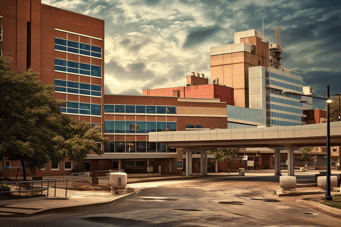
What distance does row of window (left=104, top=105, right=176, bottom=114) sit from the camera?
250 ft

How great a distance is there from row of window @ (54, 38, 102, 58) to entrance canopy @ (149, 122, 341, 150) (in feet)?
61.4

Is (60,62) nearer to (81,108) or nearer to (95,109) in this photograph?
(81,108)

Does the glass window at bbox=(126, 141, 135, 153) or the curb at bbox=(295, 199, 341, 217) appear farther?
the glass window at bbox=(126, 141, 135, 153)

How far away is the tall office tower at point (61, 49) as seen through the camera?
61.0 metres

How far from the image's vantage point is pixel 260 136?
176 feet

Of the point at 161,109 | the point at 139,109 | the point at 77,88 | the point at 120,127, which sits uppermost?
the point at 77,88

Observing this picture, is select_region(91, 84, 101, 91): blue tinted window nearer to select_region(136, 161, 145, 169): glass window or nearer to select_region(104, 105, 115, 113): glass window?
select_region(104, 105, 115, 113): glass window

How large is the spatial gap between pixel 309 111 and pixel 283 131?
10813 centimetres

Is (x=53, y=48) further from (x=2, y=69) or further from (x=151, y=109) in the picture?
(x=2, y=69)

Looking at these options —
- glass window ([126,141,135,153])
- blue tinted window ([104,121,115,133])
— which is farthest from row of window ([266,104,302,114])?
blue tinted window ([104,121,115,133])

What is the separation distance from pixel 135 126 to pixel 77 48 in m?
18.4

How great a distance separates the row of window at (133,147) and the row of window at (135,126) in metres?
2.27

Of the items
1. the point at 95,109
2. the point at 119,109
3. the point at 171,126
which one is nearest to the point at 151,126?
the point at 171,126

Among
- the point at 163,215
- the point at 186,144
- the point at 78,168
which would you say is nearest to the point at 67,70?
the point at 78,168
